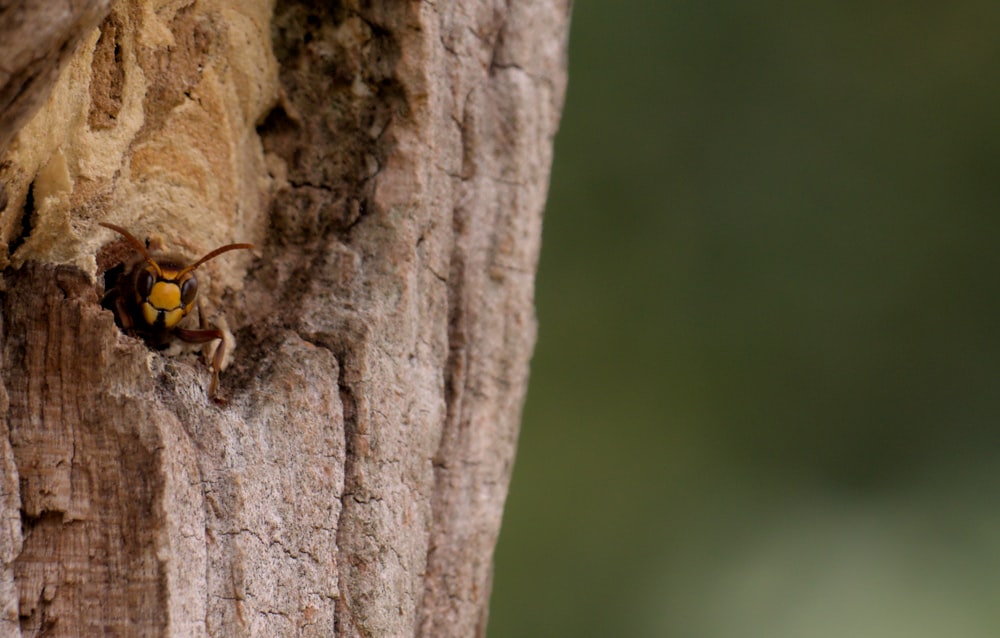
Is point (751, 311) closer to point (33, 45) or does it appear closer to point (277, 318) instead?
point (277, 318)

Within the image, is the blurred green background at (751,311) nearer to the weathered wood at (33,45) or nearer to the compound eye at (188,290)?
the compound eye at (188,290)

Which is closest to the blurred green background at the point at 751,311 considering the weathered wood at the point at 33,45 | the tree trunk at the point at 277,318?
the tree trunk at the point at 277,318

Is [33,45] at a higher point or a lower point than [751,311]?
higher

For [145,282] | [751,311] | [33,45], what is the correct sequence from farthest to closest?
1. [751,311]
2. [145,282]
3. [33,45]

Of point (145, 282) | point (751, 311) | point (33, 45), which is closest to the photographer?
point (33, 45)

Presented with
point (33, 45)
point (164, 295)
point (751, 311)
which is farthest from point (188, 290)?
point (751, 311)

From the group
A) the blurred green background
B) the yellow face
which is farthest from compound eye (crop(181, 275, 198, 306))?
the blurred green background

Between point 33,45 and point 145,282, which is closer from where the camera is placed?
point 33,45

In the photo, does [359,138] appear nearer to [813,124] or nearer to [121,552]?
[121,552]

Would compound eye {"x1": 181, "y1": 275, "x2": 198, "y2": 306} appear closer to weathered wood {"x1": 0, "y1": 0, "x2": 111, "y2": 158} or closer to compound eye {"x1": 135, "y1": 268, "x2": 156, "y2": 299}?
compound eye {"x1": 135, "y1": 268, "x2": 156, "y2": 299}
